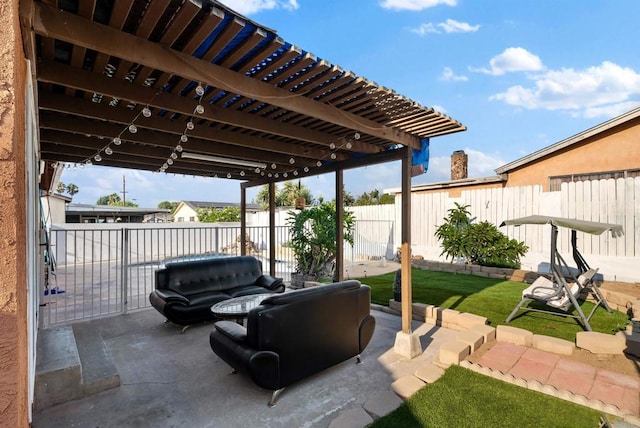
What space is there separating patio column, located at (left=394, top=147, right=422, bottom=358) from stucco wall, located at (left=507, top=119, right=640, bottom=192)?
6.61 meters

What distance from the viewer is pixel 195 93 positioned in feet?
9.67

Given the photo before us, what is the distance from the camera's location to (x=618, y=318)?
186 inches

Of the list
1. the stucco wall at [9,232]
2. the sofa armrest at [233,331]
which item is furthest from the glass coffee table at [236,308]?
the stucco wall at [9,232]

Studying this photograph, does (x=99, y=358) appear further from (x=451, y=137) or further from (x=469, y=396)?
(x=451, y=137)

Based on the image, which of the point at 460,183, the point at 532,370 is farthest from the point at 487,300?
the point at 460,183

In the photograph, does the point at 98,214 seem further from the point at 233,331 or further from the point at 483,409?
the point at 483,409

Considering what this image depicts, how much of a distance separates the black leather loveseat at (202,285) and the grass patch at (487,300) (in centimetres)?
240

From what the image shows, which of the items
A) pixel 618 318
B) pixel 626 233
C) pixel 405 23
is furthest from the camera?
pixel 405 23

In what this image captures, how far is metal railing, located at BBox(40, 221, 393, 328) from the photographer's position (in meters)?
5.45

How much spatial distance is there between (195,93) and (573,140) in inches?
365

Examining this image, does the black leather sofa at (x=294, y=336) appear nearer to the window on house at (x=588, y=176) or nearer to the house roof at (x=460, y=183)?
the house roof at (x=460, y=183)

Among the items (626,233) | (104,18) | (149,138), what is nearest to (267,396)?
(104,18)

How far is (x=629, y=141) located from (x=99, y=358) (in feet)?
35.7

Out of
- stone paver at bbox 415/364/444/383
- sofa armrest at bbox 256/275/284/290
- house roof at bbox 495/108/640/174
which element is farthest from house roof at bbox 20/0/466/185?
house roof at bbox 495/108/640/174
